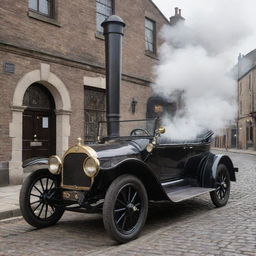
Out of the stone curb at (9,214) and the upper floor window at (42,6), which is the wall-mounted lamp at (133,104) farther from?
the stone curb at (9,214)

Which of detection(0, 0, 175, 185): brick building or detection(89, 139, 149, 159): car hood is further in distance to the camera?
detection(0, 0, 175, 185): brick building

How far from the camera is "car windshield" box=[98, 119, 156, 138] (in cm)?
591

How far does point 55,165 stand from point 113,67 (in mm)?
2633

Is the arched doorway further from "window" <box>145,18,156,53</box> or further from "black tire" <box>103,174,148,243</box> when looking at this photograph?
"black tire" <box>103,174,148,243</box>

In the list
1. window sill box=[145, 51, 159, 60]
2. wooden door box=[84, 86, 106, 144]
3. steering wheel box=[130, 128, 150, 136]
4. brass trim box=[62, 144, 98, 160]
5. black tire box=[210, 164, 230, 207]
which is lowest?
black tire box=[210, 164, 230, 207]

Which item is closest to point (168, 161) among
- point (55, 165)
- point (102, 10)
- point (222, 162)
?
point (222, 162)

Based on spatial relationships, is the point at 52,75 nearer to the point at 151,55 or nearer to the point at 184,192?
the point at 151,55

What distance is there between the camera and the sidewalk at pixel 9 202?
19.7 ft

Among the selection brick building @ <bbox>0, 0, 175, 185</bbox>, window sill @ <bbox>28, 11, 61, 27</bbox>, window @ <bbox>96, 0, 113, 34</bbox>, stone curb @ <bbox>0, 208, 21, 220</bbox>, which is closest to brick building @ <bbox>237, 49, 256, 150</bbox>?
window @ <bbox>96, 0, 113, 34</bbox>

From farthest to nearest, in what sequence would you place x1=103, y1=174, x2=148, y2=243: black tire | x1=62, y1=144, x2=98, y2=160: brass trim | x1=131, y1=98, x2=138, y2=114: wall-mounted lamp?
x1=131, y1=98, x2=138, y2=114: wall-mounted lamp < x1=62, y1=144, x2=98, y2=160: brass trim < x1=103, y1=174, x2=148, y2=243: black tire

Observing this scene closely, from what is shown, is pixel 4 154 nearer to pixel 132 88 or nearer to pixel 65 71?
pixel 65 71

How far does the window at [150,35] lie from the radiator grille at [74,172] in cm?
979

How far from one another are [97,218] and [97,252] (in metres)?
1.78

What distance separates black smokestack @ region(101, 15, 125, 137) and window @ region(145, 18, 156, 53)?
694 centimetres
